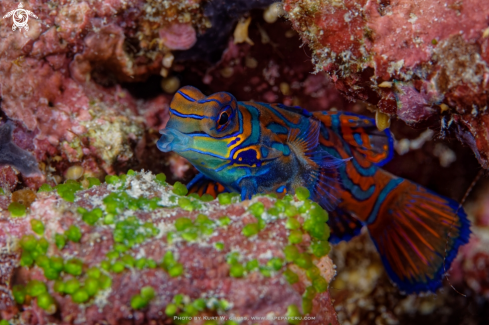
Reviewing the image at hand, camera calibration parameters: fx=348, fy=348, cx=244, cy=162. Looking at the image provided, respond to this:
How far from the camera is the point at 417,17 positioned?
2396 mm

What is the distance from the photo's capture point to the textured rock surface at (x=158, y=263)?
1727mm

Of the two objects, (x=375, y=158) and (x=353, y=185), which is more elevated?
(x=375, y=158)

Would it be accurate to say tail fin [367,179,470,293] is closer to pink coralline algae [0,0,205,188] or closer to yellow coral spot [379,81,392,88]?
yellow coral spot [379,81,392,88]

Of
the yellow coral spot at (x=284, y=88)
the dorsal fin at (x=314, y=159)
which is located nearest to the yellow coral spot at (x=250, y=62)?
the yellow coral spot at (x=284, y=88)

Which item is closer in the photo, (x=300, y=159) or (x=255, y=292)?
(x=255, y=292)

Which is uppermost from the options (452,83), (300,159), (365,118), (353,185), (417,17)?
(417,17)

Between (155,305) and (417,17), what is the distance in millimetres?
2455

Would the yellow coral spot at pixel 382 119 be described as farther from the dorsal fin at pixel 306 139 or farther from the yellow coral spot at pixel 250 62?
the yellow coral spot at pixel 250 62

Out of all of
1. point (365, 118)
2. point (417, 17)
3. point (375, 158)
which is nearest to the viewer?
point (417, 17)

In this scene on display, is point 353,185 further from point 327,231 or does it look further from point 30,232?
point 30,232

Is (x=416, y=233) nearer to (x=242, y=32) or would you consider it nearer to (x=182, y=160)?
(x=182, y=160)

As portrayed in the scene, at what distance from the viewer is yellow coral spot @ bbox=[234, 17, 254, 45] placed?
3.93 m

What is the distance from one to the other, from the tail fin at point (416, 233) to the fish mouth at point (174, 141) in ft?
8.25

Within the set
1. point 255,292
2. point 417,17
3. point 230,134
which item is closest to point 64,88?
point 230,134
